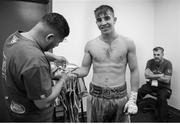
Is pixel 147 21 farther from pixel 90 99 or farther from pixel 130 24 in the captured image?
pixel 90 99

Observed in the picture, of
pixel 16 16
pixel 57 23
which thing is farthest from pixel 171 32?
pixel 57 23

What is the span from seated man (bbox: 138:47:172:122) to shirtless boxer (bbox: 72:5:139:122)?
158 cm

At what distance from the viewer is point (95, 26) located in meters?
3.11

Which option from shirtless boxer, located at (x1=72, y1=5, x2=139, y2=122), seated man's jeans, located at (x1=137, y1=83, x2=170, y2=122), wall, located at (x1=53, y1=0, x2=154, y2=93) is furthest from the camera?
wall, located at (x1=53, y1=0, x2=154, y2=93)

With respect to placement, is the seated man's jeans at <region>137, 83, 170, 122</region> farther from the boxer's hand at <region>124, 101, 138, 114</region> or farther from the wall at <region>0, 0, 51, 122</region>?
the wall at <region>0, 0, 51, 122</region>

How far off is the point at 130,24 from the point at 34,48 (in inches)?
115

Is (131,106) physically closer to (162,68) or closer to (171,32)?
(162,68)

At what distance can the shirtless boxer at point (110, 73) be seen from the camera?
1.45 m

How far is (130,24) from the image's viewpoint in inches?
136

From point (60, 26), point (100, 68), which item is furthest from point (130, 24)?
point (60, 26)

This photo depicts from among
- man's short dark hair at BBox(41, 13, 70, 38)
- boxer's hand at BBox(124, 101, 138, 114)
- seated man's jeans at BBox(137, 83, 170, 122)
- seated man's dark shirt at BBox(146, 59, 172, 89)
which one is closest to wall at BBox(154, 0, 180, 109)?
seated man's dark shirt at BBox(146, 59, 172, 89)

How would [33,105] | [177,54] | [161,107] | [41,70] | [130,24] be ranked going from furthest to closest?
[130,24] → [177,54] → [161,107] → [33,105] → [41,70]

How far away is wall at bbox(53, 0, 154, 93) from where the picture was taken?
291 centimetres

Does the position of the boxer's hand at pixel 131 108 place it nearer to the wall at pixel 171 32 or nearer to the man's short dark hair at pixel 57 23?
the man's short dark hair at pixel 57 23
